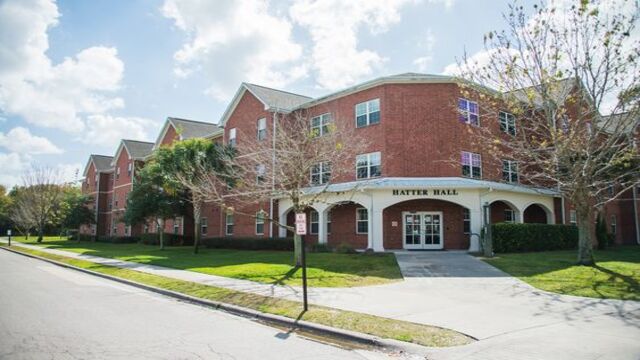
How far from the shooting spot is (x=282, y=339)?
7.86 metres

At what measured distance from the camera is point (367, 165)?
25516 millimetres

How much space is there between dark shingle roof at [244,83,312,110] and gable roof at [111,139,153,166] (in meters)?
20.7

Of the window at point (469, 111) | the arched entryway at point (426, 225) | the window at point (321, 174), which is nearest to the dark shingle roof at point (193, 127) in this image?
the window at point (321, 174)

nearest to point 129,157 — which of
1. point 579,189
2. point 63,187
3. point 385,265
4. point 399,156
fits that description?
point 63,187

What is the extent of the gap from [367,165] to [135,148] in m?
33.7

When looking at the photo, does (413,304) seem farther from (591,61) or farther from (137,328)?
(591,61)

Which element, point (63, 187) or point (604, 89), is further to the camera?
point (63, 187)

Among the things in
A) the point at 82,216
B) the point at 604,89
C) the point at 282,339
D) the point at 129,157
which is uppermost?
the point at 129,157

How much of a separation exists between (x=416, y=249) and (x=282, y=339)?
17.8 m

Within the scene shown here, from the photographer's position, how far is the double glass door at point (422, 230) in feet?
81.8

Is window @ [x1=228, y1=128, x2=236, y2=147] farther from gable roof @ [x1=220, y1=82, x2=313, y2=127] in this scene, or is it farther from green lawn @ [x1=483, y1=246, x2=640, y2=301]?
green lawn @ [x1=483, y1=246, x2=640, y2=301]

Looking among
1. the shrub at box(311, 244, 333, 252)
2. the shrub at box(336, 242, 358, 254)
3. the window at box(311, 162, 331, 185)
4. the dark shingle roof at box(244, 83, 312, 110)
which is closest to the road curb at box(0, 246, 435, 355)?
the shrub at box(336, 242, 358, 254)

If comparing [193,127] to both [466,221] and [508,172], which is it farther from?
[508,172]

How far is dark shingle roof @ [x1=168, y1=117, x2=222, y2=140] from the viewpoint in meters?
40.5
